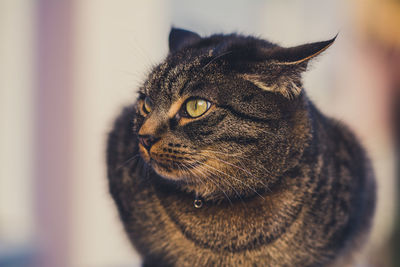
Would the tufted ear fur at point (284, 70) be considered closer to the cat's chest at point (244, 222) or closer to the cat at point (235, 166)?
the cat at point (235, 166)

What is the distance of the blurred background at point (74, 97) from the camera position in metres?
1.46

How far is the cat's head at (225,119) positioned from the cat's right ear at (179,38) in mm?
139

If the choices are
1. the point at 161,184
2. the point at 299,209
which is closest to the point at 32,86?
the point at 161,184

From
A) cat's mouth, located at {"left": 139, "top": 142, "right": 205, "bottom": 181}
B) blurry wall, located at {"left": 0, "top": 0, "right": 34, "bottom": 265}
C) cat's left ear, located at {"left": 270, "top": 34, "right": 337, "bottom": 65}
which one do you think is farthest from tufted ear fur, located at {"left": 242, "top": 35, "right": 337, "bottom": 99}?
blurry wall, located at {"left": 0, "top": 0, "right": 34, "bottom": 265}

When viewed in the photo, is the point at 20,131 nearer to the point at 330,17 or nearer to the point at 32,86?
the point at 32,86

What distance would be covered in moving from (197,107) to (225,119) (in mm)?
54

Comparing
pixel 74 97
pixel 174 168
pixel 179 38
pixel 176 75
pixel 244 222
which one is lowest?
pixel 244 222

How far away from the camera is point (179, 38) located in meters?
0.83

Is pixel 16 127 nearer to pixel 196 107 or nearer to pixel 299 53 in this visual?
pixel 196 107

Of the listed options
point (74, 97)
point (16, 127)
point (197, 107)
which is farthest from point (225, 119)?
point (16, 127)

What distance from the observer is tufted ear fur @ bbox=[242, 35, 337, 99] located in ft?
1.84

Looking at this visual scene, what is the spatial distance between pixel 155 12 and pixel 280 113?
3.24ft

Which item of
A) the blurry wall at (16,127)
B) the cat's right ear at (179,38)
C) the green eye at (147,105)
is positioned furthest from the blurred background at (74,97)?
the green eye at (147,105)

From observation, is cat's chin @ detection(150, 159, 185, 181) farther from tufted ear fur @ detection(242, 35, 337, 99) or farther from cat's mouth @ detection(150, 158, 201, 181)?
tufted ear fur @ detection(242, 35, 337, 99)
